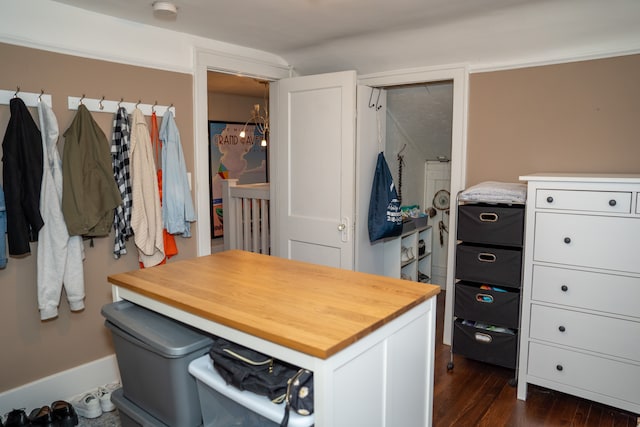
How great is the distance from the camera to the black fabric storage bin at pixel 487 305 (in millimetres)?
2891

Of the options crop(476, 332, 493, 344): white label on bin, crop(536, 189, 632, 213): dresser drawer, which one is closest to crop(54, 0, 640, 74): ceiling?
crop(536, 189, 632, 213): dresser drawer

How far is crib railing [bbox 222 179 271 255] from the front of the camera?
4.50m

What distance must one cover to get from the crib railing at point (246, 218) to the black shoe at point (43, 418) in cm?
232

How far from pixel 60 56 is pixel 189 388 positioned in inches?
82.1

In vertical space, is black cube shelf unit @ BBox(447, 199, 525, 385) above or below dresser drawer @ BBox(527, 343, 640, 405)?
above

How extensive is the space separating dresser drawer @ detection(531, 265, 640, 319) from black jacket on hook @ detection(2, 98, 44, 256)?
9.29 feet

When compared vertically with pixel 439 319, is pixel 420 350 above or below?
above

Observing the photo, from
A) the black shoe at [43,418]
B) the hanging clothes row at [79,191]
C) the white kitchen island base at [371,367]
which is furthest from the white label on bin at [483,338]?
the black shoe at [43,418]

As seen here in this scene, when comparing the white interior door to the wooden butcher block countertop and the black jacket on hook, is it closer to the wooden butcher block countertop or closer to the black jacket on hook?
the wooden butcher block countertop

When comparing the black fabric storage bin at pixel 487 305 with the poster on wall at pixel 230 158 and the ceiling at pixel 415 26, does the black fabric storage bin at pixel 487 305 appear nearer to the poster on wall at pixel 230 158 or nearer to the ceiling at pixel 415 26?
the ceiling at pixel 415 26

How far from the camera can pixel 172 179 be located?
314 cm

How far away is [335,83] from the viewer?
345cm

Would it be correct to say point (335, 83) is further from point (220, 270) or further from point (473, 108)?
point (220, 270)

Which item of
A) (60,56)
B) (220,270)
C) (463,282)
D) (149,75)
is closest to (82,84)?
(60,56)
